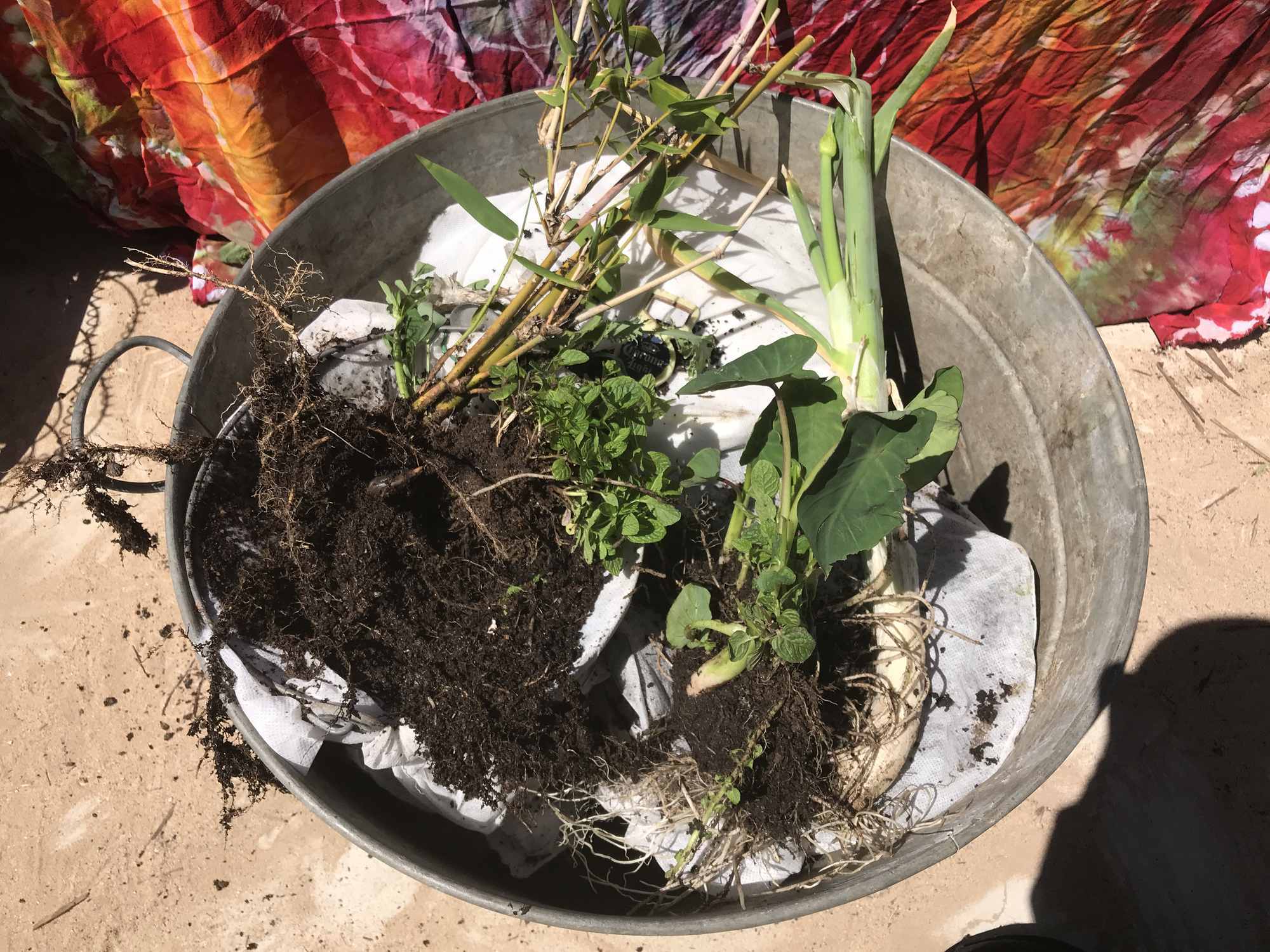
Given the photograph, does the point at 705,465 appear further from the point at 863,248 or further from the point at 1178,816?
the point at 1178,816

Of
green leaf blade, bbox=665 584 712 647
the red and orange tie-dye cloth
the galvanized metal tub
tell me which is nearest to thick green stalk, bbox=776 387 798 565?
green leaf blade, bbox=665 584 712 647

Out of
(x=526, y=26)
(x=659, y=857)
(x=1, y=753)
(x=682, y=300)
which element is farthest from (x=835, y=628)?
(x=1, y=753)

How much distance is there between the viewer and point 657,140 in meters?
1.18

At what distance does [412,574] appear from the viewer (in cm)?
109

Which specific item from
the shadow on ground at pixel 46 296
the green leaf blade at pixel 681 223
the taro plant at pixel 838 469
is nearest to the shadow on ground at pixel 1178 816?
the taro plant at pixel 838 469

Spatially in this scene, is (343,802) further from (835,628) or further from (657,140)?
(657,140)

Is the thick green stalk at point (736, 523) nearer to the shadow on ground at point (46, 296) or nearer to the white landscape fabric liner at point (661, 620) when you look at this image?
the white landscape fabric liner at point (661, 620)

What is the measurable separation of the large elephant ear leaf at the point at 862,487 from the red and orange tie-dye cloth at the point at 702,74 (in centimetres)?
89

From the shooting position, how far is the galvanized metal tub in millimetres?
1015

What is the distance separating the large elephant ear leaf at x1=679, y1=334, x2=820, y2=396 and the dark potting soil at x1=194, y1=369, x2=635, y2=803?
0.27 metres

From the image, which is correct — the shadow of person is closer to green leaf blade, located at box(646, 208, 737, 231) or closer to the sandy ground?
the sandy ground

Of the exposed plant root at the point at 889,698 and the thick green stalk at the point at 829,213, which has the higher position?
the thick green stalk at the point at 829,213

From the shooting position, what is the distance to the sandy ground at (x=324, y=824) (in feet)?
5.16

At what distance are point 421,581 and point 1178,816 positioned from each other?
5.24 ft
